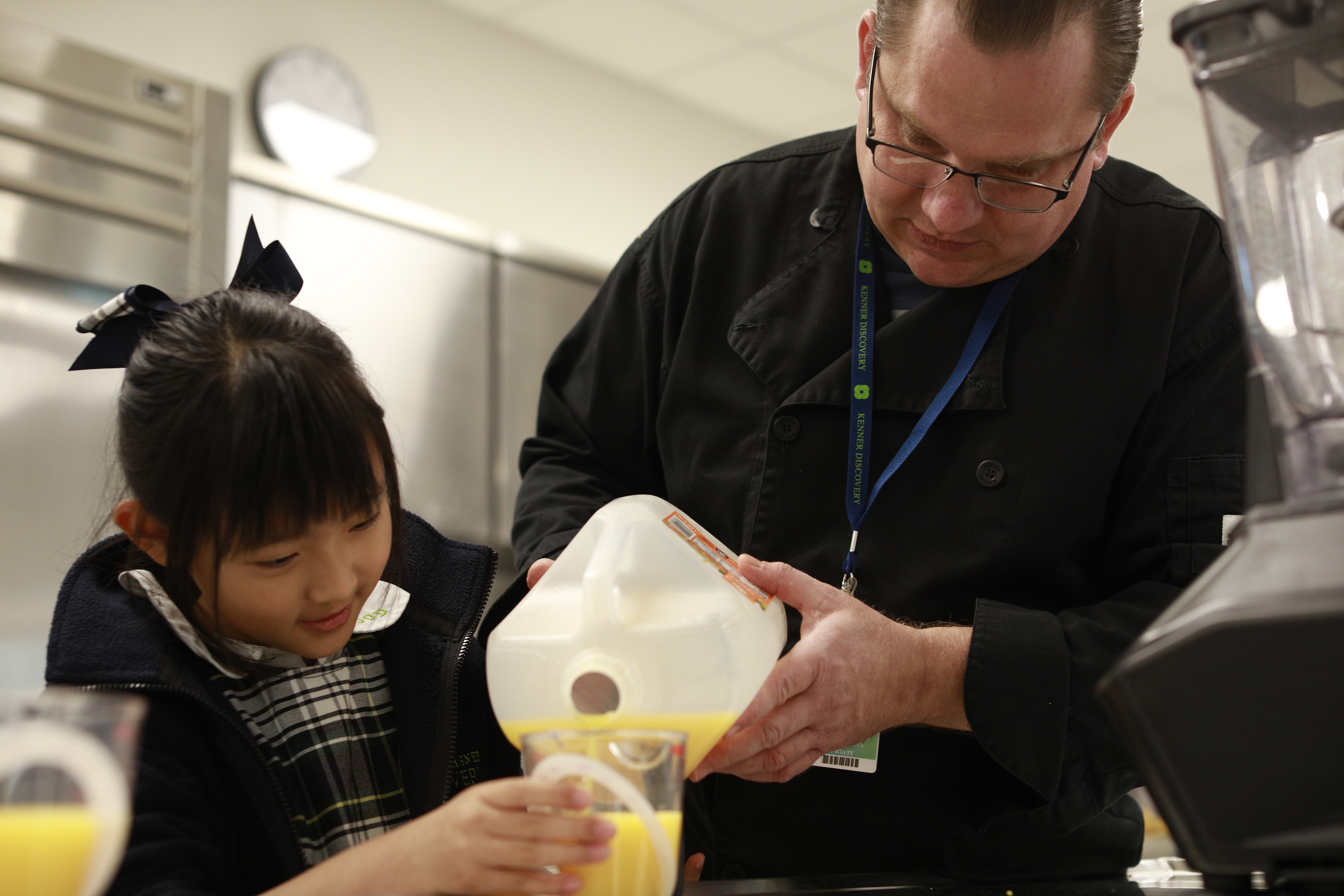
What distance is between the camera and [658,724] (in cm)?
94

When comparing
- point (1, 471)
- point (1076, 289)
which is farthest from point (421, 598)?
point (1, 471)

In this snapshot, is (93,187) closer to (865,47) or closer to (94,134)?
(94,134)

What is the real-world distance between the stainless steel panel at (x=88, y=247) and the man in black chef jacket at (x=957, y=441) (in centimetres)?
140

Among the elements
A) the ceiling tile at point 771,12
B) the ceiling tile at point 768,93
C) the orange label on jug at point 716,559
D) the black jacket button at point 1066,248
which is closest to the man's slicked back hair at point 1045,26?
the black jacket button at point 1066,248

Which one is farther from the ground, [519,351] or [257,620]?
[519,351]

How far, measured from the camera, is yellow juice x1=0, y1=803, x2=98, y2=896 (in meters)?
0.62

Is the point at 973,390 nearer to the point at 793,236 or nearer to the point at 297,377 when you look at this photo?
the point at 793,236

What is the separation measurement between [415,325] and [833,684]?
244 cm

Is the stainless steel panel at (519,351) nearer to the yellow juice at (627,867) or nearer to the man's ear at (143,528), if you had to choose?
the man's ear at (143,528)

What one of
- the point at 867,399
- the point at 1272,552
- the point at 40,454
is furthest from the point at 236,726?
the point at 40,454

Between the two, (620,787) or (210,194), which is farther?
(210,194)

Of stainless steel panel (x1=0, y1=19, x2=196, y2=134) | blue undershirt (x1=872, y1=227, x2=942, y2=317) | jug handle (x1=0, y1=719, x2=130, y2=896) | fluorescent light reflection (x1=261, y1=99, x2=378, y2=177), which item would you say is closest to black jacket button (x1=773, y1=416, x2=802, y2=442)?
blue undershirt (x1=872, y1=227, x2=942, y2=317)

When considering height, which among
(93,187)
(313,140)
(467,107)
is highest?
(467,107)

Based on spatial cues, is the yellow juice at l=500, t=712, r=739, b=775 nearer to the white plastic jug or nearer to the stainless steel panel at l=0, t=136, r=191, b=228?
the white plastic jug
